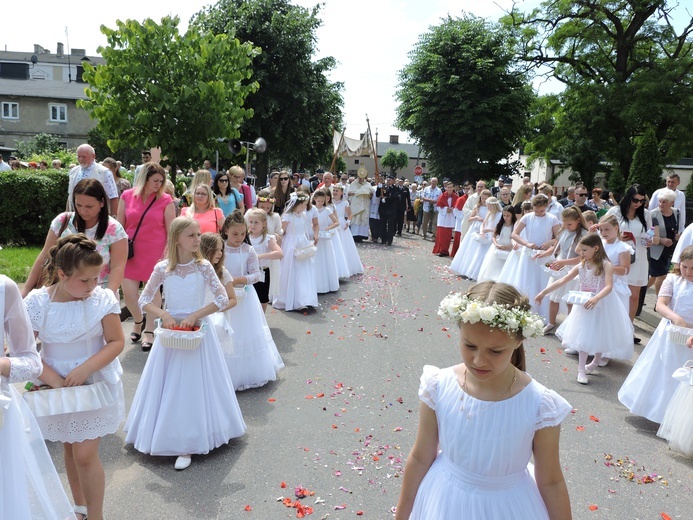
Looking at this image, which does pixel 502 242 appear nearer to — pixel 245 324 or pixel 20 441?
pixel 245 324

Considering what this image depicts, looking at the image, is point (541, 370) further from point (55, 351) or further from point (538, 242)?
point (55, 351)

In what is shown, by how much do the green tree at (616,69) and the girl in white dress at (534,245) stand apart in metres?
21.0

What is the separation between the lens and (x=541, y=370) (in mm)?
7684

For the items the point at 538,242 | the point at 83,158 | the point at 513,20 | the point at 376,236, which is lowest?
the point at 376,236

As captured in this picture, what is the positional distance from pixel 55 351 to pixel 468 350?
7.88 feet

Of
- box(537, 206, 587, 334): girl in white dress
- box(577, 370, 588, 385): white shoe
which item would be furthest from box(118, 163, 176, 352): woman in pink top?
box(537, 206, 587, 334): girl in white dress

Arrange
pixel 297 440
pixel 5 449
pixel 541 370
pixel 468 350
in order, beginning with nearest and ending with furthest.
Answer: pixel 468 350 → pixel 5 449 → pixel 297 440 → pixel 541 370

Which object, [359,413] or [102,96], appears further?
[102,96]

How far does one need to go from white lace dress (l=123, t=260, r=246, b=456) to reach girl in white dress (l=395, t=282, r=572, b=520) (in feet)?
8.68

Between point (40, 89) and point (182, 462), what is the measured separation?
2404 inches

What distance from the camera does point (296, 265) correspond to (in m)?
10.5

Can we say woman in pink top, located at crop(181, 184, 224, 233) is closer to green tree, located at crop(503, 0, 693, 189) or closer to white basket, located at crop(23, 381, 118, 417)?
white basket, located at crop(23, 381, 118, 417)


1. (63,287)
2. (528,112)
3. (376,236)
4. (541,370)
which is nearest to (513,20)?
(528,112)

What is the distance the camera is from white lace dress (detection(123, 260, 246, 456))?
15.7 feet
